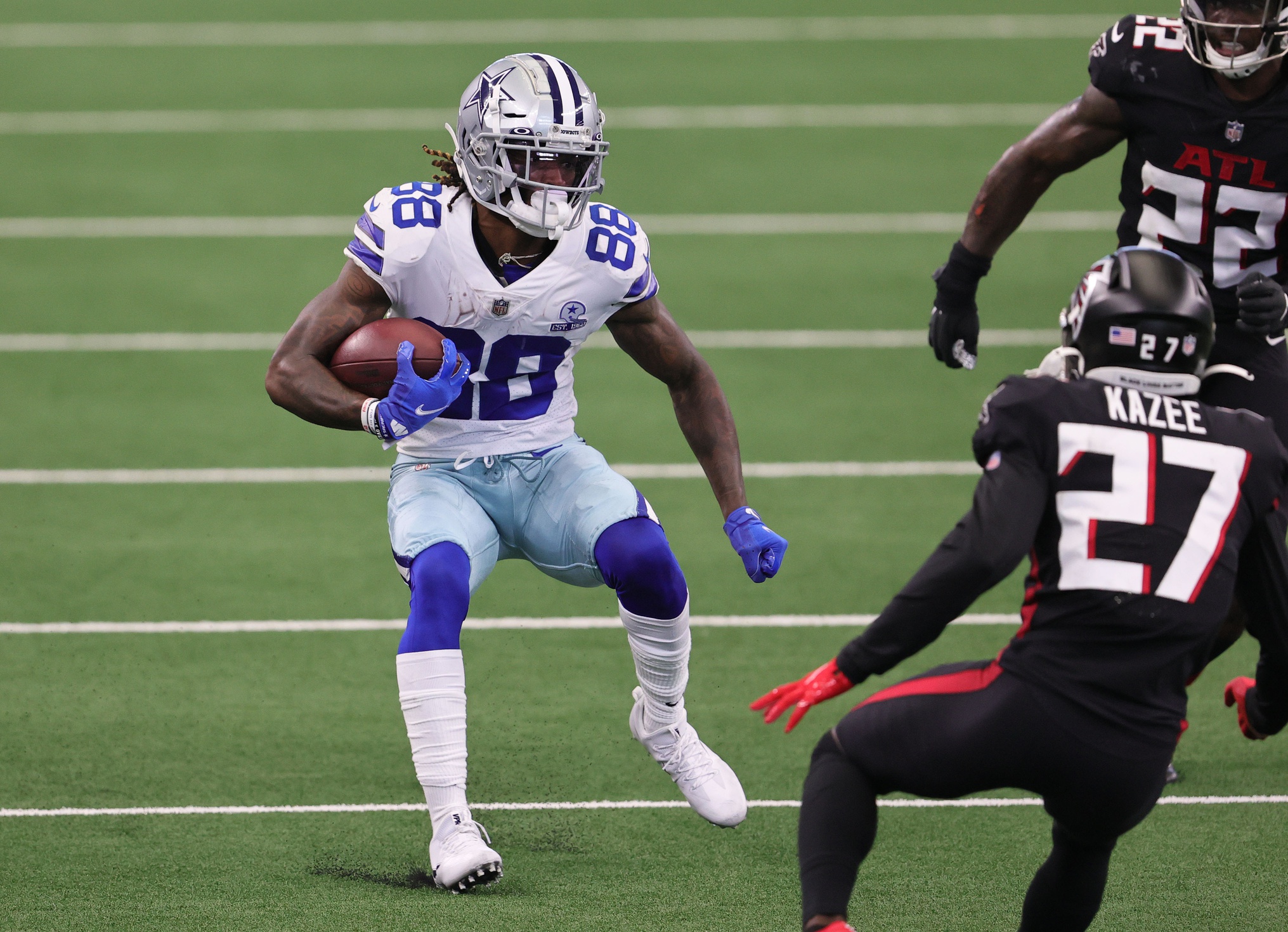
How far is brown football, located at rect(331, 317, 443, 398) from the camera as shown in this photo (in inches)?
148

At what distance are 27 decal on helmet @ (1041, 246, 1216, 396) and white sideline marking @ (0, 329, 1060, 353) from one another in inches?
190

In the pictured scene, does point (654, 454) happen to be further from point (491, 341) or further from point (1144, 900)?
point (1144, 900)

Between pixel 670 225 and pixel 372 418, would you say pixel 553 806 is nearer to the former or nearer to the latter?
pixel 372 418

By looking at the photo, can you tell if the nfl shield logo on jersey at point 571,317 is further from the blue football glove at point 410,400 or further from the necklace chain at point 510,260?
the blue football glove at point 410,400

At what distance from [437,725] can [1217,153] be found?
2.19m

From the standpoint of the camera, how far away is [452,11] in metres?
13.5

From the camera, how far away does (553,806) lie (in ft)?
13.5

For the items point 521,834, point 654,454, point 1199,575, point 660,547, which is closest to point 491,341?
point 660,547

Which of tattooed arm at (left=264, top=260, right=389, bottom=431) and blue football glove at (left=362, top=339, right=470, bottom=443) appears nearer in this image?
blue football glove at (left=362, top=339, right=470, bottom=443)

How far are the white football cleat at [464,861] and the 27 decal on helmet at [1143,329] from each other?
1.52 m

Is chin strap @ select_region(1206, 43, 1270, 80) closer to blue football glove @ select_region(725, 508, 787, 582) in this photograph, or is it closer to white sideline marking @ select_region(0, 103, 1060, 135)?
blue football glove @ select_region(725, 508, 787, 582)

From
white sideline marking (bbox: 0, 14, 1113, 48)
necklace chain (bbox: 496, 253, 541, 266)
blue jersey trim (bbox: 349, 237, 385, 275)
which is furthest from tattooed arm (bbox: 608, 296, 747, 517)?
white sideline marking (bbox: 0, 14, 1113, 48)

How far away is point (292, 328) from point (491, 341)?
1.49ft

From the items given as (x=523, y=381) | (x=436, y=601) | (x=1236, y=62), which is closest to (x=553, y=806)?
(x=436, y=601)
